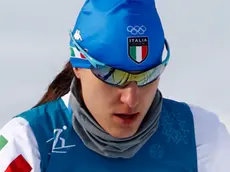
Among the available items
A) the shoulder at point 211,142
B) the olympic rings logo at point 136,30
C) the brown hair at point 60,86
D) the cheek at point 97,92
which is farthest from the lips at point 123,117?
the brown hair at point 60,86

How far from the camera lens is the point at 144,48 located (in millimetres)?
5352

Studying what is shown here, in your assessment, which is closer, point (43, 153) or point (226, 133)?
point (43, 153)

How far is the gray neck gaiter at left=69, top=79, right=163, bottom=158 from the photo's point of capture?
18.0 ft

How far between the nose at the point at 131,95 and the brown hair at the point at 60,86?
35.0 inches

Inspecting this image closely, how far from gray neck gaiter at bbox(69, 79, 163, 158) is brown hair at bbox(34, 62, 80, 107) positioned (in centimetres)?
59

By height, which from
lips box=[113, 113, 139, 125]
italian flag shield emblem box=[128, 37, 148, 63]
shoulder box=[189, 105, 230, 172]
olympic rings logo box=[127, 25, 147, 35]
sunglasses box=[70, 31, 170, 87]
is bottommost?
shoulder box=[189, 105, 230, 172]

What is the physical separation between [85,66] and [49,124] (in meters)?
0.39

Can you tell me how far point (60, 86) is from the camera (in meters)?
6.25

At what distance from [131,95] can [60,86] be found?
105cm

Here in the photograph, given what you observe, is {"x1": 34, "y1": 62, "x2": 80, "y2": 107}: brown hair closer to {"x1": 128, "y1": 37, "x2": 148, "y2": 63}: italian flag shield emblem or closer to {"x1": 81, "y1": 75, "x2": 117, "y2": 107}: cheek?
{"x1": 81, "y1": 75, "x2": 117, "y2": 107}: cheek

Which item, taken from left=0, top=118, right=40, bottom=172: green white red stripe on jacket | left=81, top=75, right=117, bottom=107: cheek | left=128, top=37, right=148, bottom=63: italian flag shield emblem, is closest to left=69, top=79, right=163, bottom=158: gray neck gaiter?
left=81, top=75, right=117, bottom=107: cheek

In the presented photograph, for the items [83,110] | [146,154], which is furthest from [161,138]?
[83,110]

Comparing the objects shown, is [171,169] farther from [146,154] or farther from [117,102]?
[117,102]

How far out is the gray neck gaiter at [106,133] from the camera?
216 inches
